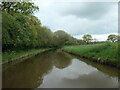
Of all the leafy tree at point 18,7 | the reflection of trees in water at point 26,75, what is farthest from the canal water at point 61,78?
the leafy tree at point 18,7

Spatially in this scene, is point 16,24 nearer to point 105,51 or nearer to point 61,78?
point 61,78

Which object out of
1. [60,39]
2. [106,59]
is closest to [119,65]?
[106,59]

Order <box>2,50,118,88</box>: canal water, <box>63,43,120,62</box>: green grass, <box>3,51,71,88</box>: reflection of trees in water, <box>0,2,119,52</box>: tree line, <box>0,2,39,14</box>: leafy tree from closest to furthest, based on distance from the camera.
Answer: <box>2,50,118,88</box>: canal water < <box>3,51,71,88</box>: reflection of trees in water < <box>63,43,120,62</box>: green grass < <box>0,2,119,52</box>: tree line < <box>0,2,39,14</box>: leafy tree

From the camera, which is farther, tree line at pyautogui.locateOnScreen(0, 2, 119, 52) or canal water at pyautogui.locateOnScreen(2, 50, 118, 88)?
tree line at pyautogui.locateOnScreen(0, 2, 119, 52)

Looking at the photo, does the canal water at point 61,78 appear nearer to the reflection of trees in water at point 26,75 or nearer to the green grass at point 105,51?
the reflection of trees in water at point 26,75

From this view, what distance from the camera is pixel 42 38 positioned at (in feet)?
110

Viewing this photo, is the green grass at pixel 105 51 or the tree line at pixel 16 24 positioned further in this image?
the tree line at pixel 16 24

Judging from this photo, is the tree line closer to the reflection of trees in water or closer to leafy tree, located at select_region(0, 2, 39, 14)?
leafy tree, located at select_region(0, 2, 39, 14)

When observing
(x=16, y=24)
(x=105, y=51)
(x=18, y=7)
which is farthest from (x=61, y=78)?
(x=18, y=7)

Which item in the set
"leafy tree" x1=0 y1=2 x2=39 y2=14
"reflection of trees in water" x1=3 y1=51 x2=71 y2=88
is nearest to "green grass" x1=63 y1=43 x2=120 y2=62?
"reflection of trees in water" x1=3 y1=51 x2=71 y2=88

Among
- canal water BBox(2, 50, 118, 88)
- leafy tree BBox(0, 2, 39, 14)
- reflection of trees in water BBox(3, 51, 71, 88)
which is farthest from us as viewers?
leafy tree BBox(0, 2, 39, 14)

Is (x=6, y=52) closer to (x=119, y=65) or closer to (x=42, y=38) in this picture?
(x=119, y=65)

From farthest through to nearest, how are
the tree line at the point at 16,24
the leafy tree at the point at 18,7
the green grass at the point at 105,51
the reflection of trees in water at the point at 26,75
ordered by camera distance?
the leafy tree at the point at 18,7 → the tree line at the point at 16,24 → the green grass at the point at 105,51 → the reflection of trees in water at the point at 26,75

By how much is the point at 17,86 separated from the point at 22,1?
15.2 meters
